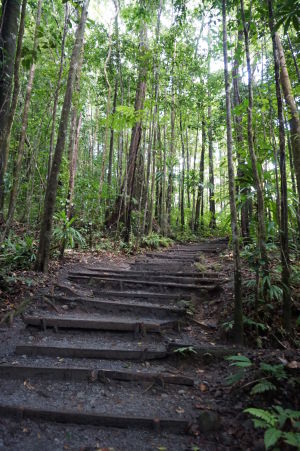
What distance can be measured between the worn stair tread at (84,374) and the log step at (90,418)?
0.54 m

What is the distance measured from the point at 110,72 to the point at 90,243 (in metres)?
7.61

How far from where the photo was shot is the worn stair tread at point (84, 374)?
3064mm

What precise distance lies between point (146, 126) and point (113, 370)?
9.15 meters

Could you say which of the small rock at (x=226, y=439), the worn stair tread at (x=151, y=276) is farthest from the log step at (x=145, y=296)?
the small rock at (x=226, y=439)

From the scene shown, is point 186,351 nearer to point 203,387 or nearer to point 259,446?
point 203,387

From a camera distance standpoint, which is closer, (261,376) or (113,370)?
(261,376)

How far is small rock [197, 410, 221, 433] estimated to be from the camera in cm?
241

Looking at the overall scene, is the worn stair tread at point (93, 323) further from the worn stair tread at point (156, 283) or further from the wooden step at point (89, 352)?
the worn stair tread at point (156, 283)

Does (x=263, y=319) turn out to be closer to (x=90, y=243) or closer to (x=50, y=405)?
(x=50, y=405)

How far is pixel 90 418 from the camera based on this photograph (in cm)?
252

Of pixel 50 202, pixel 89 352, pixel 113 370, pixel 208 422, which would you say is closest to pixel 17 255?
pixel 50 202

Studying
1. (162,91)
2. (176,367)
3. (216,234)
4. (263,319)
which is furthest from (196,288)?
(216,234)

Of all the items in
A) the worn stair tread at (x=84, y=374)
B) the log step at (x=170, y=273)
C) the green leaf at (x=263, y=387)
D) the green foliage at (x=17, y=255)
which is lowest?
the worn stair tread at (x=84, y=374)

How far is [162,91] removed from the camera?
41.3 ft
